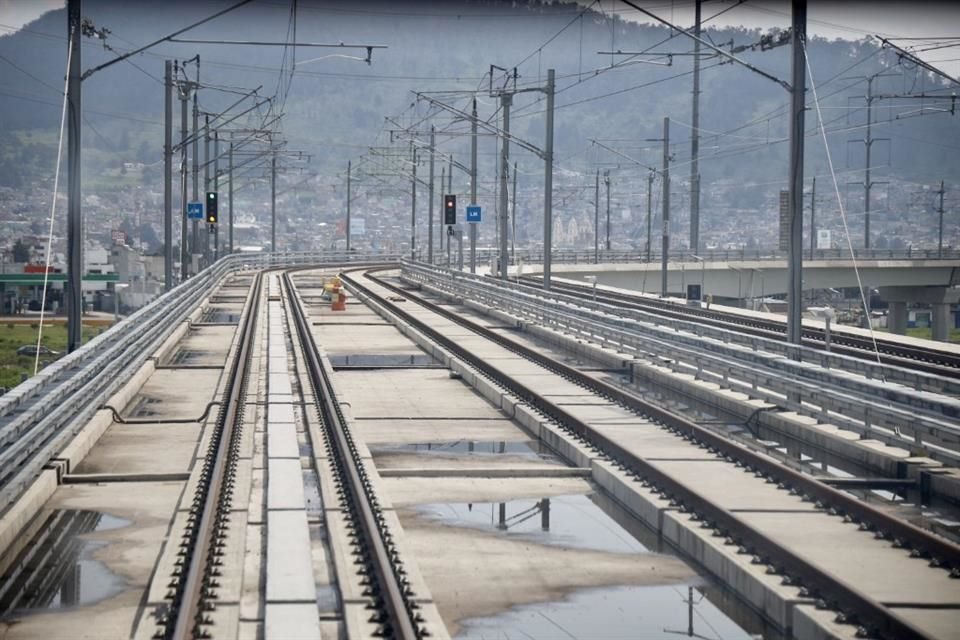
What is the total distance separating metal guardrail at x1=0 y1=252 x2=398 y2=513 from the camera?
15.3 m

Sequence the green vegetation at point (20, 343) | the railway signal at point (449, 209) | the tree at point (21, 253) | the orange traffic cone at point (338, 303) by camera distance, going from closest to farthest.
Answer: the green vegetation at point (20, 343), the orange traffic cone at point (338, 303), the railway signal at point (449, 209), the tree at point (21, 253)

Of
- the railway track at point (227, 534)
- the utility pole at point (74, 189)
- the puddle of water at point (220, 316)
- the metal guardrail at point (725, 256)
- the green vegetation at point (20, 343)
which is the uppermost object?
the utility pole at point (74, 189)

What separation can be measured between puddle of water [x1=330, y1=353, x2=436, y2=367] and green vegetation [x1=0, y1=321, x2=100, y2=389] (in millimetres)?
14805

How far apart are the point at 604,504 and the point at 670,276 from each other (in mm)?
92450

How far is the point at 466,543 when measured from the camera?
47.7ft

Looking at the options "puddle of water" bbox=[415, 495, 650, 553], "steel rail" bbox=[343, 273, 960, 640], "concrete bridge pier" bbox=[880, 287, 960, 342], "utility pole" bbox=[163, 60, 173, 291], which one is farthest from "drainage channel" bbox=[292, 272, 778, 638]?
"concrete bridge pier" bbox=[880, 287, 960, 342]

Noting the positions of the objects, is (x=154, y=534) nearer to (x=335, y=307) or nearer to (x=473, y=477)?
(x=473, y=477)

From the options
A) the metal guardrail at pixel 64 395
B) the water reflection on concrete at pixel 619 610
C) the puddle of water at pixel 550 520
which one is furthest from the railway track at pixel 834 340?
the water reflection on concrete at pixel 619 610

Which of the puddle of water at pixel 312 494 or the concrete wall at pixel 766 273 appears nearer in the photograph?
the puddle of water at pixel 312 494

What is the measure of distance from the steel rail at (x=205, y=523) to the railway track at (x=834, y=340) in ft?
46.6

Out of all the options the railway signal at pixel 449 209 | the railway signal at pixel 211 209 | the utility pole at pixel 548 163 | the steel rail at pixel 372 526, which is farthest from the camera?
the railway signal at pixel 211 209

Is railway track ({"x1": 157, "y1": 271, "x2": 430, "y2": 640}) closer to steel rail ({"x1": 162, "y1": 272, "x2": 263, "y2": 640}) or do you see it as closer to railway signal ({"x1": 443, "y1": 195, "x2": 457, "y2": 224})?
steel rail ({"x1": 162, "y1": 272, "x2": 263, "y2": 640})

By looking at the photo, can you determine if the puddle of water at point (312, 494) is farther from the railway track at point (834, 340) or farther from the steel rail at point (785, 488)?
the railway track at point (834, 340)

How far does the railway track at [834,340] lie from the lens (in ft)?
108
